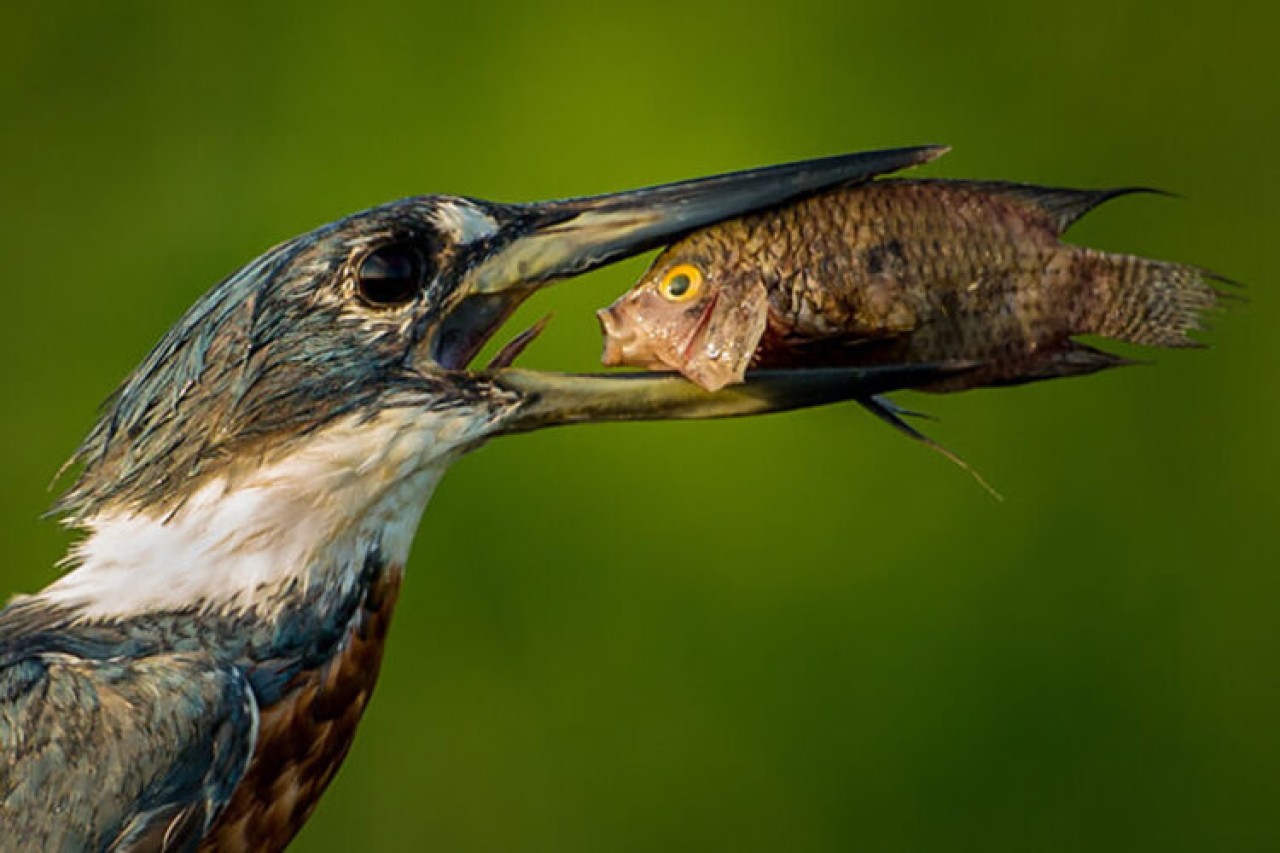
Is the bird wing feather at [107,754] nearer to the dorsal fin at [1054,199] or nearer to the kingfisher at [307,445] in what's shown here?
the kingfisher at [307,445]

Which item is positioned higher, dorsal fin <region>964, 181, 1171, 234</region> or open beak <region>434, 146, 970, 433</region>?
dorsal fin <region>964, 181, 1171, 234</region>

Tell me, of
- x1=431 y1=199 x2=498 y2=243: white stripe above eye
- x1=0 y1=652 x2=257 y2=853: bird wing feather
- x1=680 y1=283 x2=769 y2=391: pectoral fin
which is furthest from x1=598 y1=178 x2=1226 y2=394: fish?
x1=0 y1=652 x2=257 y2=853: bird wing feather

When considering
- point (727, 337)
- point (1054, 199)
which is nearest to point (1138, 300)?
point (1054, 199)

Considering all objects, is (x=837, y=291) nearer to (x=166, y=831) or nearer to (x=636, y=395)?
(x=636, y=395)

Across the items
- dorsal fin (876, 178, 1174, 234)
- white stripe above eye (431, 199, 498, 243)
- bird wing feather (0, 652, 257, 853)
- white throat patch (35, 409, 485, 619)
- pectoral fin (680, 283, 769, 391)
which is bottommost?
bird wing feather (0, 652, 257, 853)

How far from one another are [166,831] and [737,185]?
27.7 inches

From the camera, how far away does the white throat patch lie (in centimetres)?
172

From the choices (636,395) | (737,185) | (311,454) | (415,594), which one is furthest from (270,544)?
(415,594)

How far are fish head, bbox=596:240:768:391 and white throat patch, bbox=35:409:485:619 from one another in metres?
0.15

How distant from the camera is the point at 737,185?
5.86ft

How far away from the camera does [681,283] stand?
1759 millimetres

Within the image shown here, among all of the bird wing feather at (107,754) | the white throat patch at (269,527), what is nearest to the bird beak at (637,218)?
the white throat patch at (269,527)

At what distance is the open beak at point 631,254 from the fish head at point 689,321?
0.08ft

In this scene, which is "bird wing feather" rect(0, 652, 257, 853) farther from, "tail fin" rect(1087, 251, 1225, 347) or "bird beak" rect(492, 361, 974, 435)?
"tail fin" rect(1087, 251, 1225, 347)
